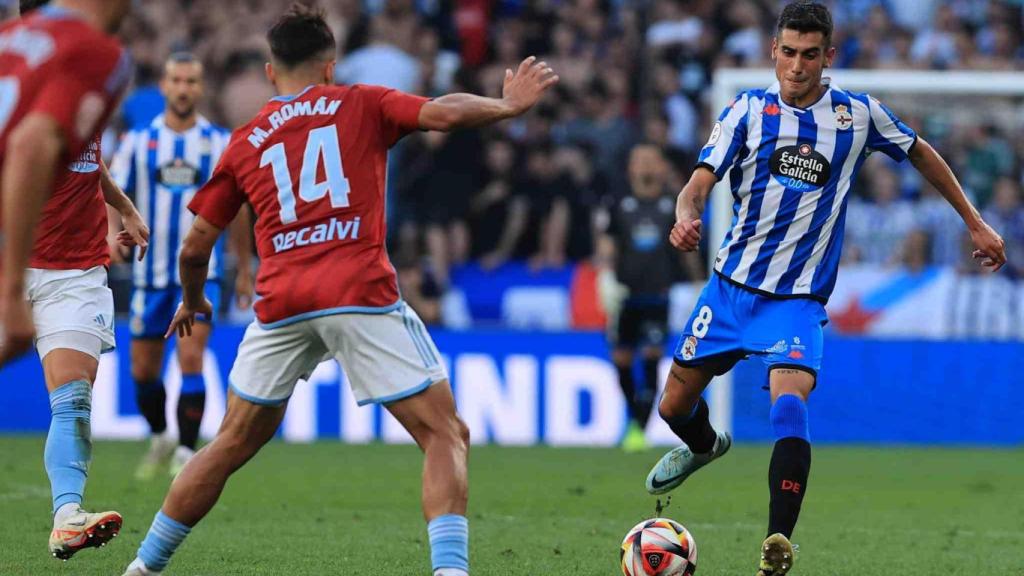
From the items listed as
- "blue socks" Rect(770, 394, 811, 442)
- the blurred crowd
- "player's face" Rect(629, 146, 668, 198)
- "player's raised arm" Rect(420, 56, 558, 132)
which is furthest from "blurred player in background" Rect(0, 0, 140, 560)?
the blurred crowd

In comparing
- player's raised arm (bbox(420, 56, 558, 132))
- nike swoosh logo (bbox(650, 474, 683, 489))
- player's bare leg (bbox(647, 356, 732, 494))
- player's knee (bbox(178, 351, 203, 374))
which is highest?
player's raised arm (bbox(420, 56, 558, 132))

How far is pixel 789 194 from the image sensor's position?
6.95m

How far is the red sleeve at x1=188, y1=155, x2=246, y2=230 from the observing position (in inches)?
222

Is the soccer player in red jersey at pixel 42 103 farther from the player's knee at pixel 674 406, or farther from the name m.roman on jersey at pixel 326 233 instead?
the player's knee at pixel 674 406

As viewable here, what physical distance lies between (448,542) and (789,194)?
2563 millimetres

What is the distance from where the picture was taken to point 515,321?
53.8 ft

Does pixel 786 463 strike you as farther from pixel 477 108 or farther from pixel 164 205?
pixel 164 205

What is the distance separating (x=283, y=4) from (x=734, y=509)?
11260 millimetres

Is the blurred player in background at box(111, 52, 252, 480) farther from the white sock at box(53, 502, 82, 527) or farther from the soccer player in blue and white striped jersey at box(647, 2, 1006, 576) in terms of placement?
the soccer player in blue and white striped jersey at box(647, 2, 1006, 576)

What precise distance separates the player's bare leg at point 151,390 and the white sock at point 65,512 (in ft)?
13.6

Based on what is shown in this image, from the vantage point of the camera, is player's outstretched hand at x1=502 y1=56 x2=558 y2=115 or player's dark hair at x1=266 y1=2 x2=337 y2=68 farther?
player's dark hair at x1=266 y1=2 x2=337 y2=68

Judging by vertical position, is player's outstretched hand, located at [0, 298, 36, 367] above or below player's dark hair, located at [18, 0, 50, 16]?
below

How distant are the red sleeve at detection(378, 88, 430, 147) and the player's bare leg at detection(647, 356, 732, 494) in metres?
2.28

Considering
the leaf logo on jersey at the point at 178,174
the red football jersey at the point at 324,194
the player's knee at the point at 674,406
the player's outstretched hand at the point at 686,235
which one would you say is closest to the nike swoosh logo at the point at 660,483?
the player's knee at the point at 674,406
